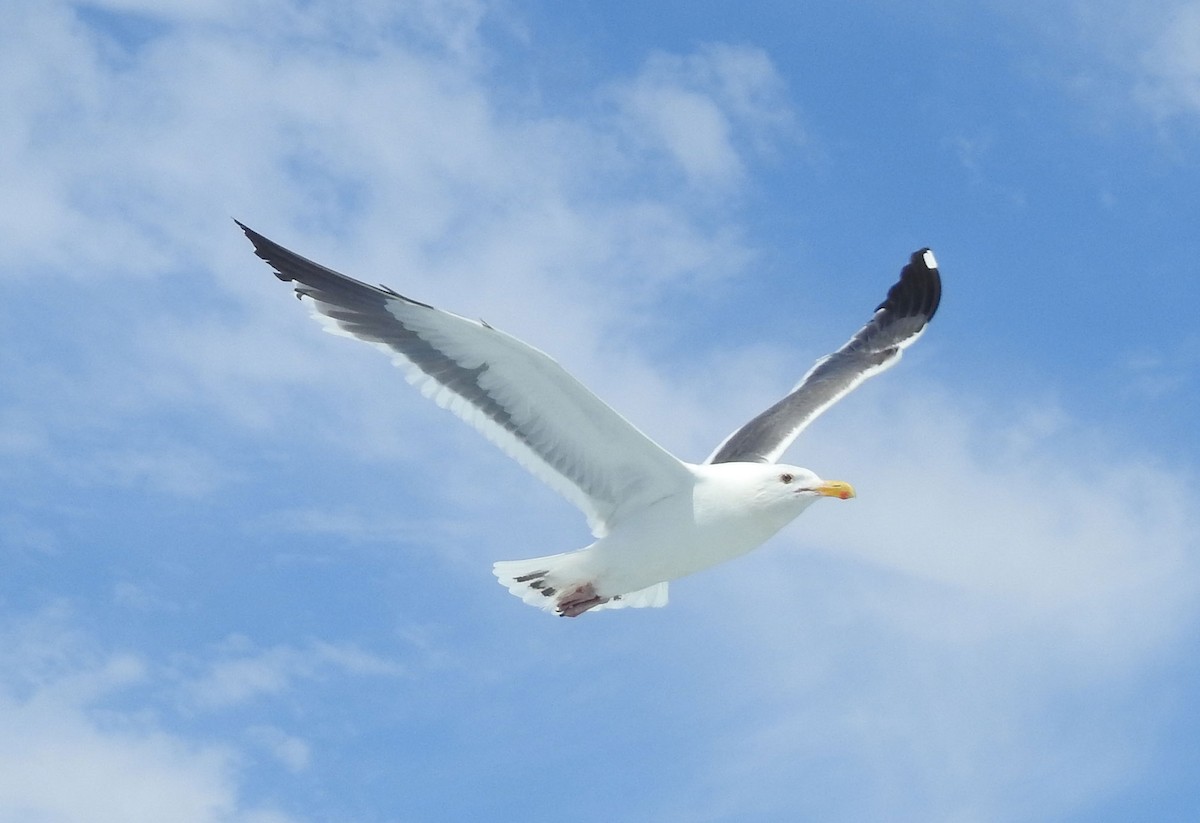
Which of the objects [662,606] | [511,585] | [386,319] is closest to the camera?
[386,319]

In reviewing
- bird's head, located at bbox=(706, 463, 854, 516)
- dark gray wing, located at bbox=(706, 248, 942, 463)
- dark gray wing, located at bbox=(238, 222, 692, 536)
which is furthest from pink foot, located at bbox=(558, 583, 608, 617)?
dark gray wing, located at bbox=(706, 248, 942, 463)

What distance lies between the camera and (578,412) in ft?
34.2

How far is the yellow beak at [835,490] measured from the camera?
10820mm

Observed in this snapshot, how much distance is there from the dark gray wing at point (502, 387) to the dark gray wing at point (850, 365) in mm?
1870

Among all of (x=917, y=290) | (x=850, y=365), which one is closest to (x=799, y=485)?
(x=850, y=365)

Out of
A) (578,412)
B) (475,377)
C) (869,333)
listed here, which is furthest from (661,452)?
(869,333)

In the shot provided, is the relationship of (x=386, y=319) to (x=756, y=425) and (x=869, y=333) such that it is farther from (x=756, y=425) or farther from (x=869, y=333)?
(x=869, y=333)

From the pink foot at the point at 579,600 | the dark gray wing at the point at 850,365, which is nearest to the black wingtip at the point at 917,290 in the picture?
the dark gray wing at the point at 850,365

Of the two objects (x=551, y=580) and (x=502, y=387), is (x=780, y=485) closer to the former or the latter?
(x=551, y=580)

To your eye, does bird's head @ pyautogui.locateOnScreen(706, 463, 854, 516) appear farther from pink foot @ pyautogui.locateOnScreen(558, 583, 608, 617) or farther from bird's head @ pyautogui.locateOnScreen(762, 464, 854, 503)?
pink foot @ pyautogui.locateOnScreen(558, 583, 608, 617)

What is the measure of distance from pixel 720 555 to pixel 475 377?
7.37 ft

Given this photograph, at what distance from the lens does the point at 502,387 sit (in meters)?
10.5

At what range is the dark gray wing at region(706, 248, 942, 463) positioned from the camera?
12742mm

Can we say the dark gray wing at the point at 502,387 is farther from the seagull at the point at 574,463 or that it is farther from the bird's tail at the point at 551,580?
the bird's tail at the point at 551,580
